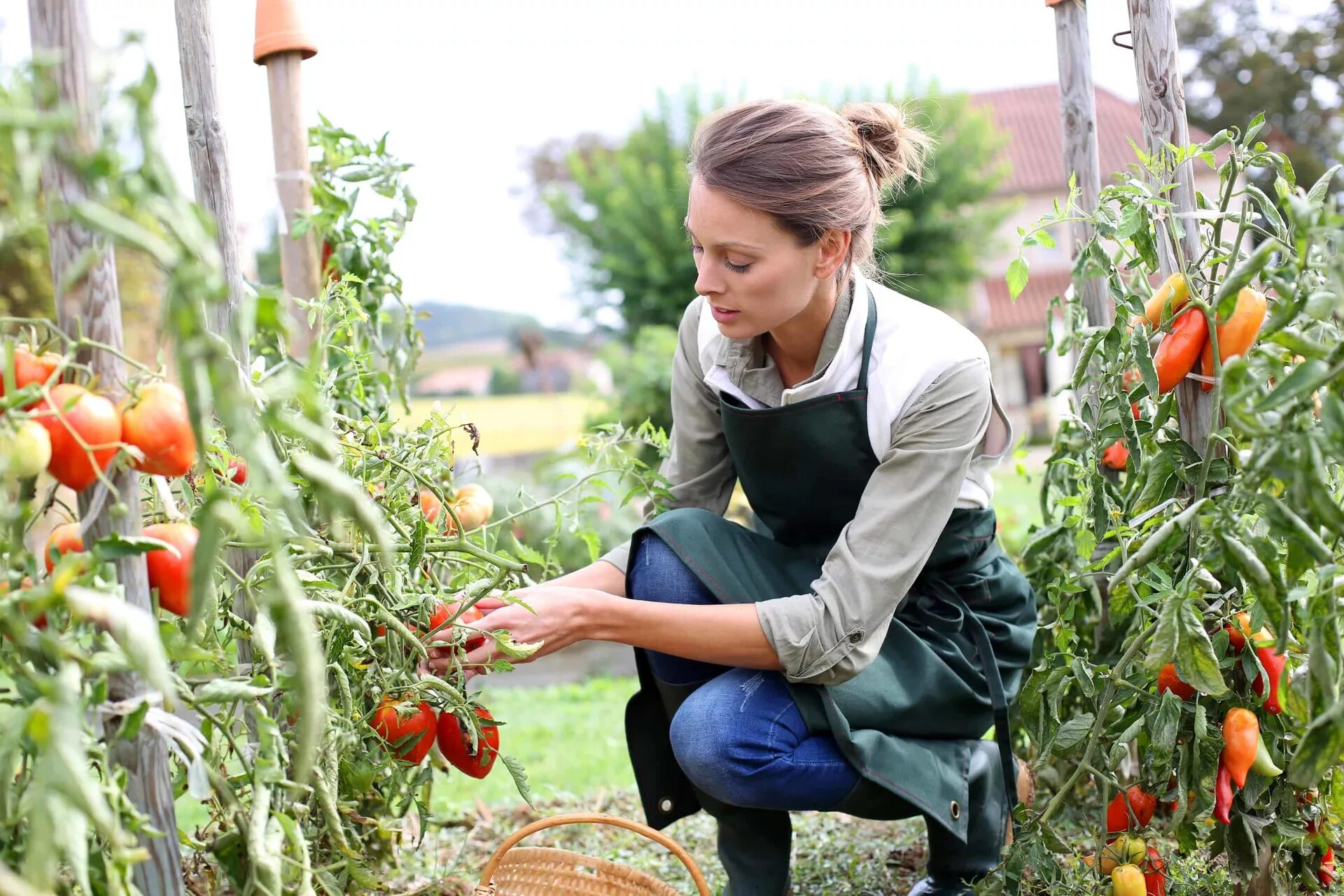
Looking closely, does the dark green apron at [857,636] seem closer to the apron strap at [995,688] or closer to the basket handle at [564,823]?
the apron strap at [995,688]

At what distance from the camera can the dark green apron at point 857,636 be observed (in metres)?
1.65

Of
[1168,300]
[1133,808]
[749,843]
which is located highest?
[1168,300]

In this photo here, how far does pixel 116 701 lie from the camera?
0.97 m

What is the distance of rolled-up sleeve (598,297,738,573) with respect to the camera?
1.93 metres

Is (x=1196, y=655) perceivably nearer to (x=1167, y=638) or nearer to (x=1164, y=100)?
(x=1167, y=638)

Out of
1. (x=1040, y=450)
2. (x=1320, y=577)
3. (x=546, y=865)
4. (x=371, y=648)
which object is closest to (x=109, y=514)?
(x=371, y=648)

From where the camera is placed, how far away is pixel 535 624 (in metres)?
1.51

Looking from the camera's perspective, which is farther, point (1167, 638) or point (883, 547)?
point (883, 547)

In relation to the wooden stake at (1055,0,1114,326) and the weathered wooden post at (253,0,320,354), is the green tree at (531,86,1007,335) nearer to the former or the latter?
the wooden stake at (1055,0,1114,326)

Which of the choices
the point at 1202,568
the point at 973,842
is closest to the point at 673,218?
the point at 973,842

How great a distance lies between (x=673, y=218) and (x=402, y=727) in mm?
8094

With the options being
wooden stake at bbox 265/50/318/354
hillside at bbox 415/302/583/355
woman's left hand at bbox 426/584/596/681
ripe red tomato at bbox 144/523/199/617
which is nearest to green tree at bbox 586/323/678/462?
wooden stake at bbox 265/50/318/354

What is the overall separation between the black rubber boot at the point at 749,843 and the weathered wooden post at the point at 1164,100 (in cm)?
79

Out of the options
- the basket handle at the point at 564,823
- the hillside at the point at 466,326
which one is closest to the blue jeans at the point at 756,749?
the basket handle at the point at 564,823
